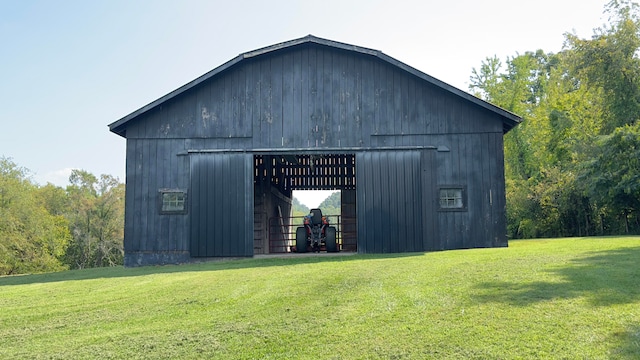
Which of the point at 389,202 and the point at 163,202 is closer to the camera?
the point at 389,202

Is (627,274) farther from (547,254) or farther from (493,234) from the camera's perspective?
Result: (493,234)

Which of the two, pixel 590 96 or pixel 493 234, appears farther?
pixel 590 96

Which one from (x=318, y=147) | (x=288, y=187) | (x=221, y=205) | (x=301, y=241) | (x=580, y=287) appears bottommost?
(x=580, y=287)

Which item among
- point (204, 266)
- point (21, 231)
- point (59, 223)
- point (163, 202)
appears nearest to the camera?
point (204, 266)

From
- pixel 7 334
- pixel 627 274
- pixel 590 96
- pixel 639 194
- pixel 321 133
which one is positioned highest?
pixel 590 96

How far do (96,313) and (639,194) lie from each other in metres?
18.3

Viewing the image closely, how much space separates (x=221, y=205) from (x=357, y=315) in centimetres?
922

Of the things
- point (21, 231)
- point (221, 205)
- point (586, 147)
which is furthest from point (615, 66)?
point (21, 231)

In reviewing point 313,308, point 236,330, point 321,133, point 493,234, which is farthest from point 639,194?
point 236,330

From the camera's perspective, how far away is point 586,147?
25.1 metres

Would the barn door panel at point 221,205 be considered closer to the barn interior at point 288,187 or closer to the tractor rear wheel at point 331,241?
the tractor rear wheel at point 331,241

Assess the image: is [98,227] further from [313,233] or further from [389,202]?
[389,202]

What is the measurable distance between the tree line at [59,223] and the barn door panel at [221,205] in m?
26.4

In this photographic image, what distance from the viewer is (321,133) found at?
49.4ft
